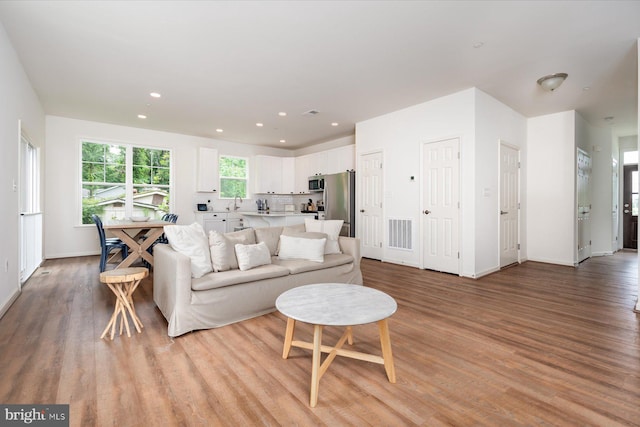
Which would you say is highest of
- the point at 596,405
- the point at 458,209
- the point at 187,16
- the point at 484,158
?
the point at 187,16

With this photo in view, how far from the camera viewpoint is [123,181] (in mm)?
6363

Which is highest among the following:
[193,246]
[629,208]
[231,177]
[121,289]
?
[231,177]

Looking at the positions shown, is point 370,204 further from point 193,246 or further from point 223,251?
point 193,246

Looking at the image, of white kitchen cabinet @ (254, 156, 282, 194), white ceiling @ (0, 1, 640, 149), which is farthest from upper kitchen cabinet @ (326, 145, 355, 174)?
white kitchen cabinet @ (254, 156, 282, 194)

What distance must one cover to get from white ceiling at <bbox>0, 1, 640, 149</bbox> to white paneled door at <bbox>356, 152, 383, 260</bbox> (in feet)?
3.44

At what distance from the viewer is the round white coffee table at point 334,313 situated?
5.50 ft

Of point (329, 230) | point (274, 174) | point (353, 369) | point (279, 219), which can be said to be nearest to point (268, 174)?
point (274, 174)

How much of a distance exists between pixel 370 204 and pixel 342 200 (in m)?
0.80

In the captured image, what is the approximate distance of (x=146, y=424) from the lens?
4.77 ft

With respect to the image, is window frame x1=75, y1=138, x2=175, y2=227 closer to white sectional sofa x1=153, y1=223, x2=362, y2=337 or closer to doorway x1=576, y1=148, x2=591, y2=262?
white sectional sofa x1=153, y1=223, x2=362, y2=337

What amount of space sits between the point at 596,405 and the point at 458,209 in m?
3.16

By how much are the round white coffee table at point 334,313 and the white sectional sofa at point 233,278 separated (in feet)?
2.53

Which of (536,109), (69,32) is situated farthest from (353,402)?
(536,109)

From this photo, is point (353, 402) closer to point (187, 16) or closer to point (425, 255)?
point (187, 16)
